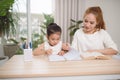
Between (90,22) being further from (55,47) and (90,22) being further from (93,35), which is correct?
(55,47)

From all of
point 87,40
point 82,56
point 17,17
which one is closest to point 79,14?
point 17,17

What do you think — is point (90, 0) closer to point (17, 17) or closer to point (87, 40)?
point (17, 17)

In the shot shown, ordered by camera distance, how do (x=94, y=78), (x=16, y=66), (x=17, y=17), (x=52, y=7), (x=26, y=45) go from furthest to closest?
(x=52, y=7), (x=17, y=17), (x=26, y=45), (x=16, y=66), (x=94, y=78)

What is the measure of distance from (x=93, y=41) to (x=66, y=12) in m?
2.61

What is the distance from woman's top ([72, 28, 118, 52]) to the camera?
1927 mm

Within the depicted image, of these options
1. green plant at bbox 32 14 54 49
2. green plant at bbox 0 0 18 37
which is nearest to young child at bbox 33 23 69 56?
green plant at bbox 0 0 18 37

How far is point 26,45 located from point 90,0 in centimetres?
351

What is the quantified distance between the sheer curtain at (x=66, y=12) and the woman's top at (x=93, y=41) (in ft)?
8.22

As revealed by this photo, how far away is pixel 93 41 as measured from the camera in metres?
1.93

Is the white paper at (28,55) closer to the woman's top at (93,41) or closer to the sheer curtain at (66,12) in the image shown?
the woman's top at (93,41)

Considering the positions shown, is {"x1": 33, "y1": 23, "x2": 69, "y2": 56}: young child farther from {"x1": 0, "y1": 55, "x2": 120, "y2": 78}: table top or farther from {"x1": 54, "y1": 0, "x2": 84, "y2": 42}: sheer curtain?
{"x1": 54, "y1": 0, "x2": 84, "y2": 42}: sheer curtain

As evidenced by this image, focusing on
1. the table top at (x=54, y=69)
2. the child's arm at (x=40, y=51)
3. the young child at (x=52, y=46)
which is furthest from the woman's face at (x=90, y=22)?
the table top at (x=54, y=69)

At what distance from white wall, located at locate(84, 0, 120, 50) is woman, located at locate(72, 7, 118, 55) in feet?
8.76

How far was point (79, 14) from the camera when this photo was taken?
4496 millimetres
